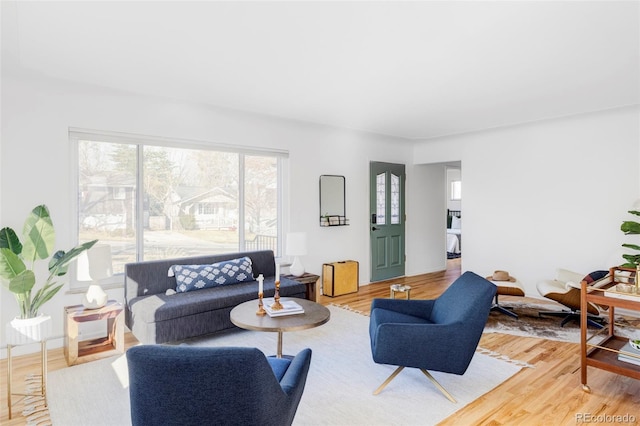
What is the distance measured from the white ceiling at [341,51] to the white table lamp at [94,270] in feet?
5.31

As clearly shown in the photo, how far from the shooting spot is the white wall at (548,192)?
15.7 feet

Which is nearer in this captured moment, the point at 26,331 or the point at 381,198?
the point at 26,331

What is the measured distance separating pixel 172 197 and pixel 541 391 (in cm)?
405

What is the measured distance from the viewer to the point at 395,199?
6.84 meters

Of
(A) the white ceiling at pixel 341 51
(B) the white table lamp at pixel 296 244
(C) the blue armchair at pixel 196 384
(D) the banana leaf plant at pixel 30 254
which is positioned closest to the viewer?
(C) the blue armchair at pixel 196 384

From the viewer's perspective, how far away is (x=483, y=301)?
257cm

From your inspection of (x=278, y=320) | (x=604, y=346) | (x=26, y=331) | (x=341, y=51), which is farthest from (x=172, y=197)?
(x=604, y=346)

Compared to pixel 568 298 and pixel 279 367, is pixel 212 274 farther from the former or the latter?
pixel 568 298

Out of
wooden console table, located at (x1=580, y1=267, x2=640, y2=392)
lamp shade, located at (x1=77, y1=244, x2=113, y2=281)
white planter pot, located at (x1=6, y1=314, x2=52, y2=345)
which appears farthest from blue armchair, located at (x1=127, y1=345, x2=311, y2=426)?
wooden console table, located at (x1=580, y1=267, x2=640, y2=392)

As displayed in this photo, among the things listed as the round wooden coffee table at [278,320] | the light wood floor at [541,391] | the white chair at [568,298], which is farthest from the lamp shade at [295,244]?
the white chair at [568,298]

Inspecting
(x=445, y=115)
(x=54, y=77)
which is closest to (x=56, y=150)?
(x=54, y=77)

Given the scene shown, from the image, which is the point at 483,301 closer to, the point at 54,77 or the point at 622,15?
the point at 622,15

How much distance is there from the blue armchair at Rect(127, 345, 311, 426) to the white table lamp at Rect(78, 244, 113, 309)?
224 centimetres

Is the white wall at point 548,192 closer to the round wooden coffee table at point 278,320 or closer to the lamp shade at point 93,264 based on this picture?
the round wooden coffee table at point 278,320
